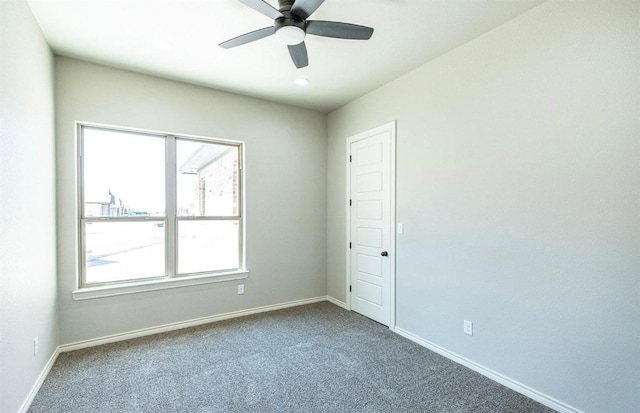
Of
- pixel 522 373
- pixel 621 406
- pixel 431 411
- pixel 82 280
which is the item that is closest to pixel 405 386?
pixel 431 411

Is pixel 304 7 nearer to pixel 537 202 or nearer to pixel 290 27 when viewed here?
pixel 290 27

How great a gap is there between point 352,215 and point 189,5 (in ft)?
9.33

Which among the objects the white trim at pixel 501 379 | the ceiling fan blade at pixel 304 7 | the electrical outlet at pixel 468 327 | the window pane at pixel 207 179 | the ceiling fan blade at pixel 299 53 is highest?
the ceiling fan blade at pixel 304 7

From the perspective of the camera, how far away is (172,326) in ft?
11.1

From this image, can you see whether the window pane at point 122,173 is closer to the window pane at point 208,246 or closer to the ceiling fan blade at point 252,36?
the window pane at point 208,246

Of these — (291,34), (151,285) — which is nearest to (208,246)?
(151,285)

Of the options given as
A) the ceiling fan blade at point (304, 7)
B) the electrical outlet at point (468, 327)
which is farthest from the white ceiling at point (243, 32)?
the electrical outlet at point (468, 327)

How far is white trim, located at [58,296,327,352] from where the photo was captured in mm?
2928

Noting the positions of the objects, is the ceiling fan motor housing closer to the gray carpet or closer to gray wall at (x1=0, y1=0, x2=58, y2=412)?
gray wall at (x1=0, y1=0, x2=58, y2=412)

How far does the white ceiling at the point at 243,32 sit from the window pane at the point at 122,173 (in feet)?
2.53

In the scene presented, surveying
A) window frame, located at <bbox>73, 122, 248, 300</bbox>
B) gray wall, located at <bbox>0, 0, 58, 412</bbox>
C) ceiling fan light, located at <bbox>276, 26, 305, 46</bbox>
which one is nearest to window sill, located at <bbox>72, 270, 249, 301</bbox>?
window frame, located at <bbox>73, 122, 248, 300</bbox>

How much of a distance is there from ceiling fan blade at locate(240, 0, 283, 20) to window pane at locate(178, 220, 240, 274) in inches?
102

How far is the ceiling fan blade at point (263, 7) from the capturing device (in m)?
1.73

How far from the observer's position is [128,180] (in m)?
3.26
